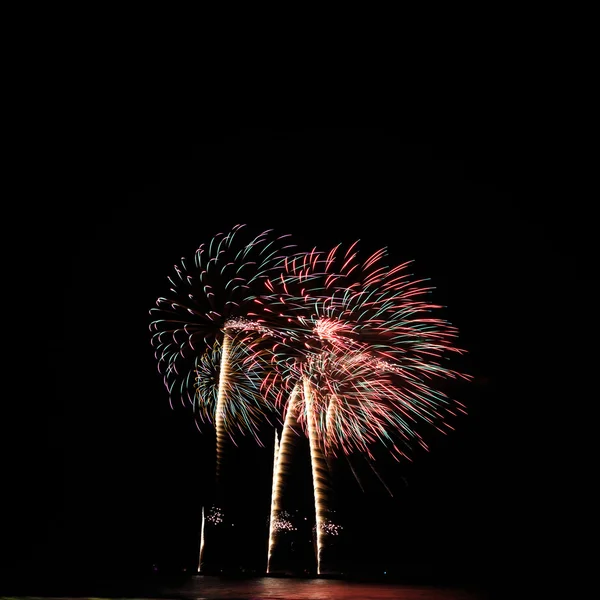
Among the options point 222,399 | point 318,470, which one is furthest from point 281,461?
point 222,399

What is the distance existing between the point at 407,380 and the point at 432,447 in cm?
2271

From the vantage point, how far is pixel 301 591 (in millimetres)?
16906

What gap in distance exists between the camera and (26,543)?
2575cm

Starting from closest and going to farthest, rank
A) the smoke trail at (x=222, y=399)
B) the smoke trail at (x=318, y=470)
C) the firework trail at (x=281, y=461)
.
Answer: the smoke trail at (x=318, y=470)
the smoke trail at (x=222, y=399)
the firework trail at (x=281, y=461)

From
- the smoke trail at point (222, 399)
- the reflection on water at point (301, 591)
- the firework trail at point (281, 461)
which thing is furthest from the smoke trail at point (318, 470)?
the reflection on water at point (301, 591)

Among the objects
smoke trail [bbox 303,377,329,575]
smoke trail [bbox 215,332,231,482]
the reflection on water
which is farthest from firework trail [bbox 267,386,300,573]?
the reflection on water

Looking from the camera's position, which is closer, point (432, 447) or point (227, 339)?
point (227, 339)

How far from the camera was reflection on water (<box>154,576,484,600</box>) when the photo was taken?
15.4 m

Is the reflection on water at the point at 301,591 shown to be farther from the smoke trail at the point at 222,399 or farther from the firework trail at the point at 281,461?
the smoke trail at the point at 222,399

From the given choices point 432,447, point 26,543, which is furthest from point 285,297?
point 432,447

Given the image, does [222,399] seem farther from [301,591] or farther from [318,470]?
[301,591]

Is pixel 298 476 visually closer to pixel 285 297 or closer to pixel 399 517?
pixel 399 517

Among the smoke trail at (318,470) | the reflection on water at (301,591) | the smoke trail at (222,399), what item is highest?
the smoke trail at (222,399)

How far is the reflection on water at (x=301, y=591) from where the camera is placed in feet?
50.4
